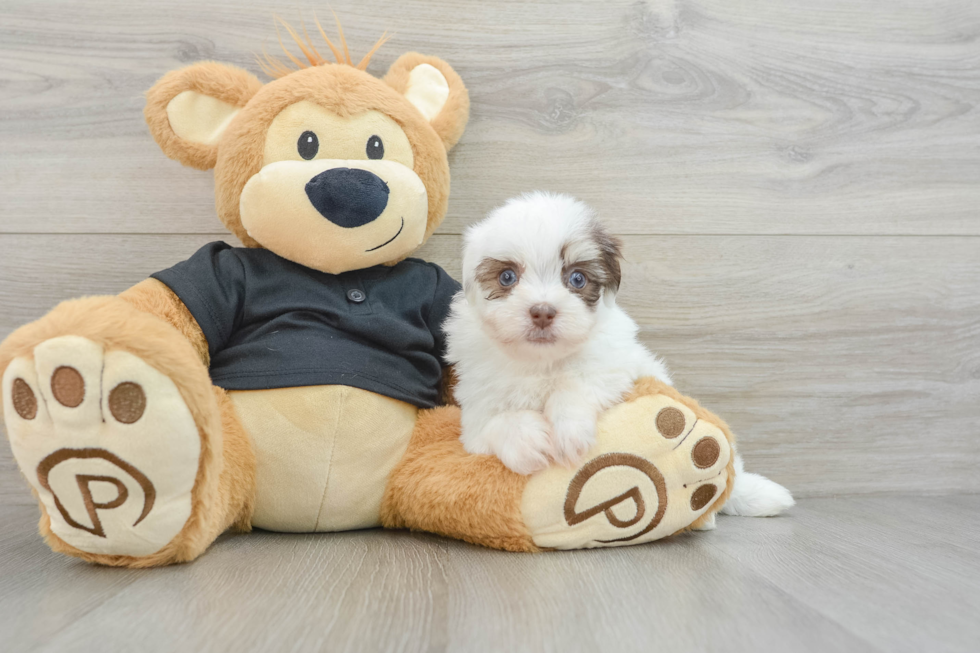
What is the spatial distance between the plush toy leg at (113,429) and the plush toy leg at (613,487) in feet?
1.32

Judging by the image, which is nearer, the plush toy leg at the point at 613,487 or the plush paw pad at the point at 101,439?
the plush paw pad at the point at 101,439

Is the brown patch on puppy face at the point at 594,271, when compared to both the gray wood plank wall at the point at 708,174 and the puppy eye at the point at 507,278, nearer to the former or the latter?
the puppy eye at the point at 507,278

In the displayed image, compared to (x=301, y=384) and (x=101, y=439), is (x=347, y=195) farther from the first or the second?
(x=101, y=439)

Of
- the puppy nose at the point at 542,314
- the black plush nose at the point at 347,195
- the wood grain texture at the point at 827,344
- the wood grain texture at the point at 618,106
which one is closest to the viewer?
the puppy nose at the point at 542,314

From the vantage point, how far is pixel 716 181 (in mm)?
1639

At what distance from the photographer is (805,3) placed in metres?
1.65

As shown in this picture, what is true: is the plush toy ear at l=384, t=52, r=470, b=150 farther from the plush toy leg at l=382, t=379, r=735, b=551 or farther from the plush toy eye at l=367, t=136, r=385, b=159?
the plush toy leg at l=382, t=379, r=735, b=551

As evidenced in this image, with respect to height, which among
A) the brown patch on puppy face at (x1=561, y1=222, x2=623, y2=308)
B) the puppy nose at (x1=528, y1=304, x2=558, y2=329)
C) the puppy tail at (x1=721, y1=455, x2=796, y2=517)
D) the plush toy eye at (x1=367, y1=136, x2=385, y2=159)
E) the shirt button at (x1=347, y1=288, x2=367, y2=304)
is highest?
the plush toy eye at (x1=367, y1=136, x2=385, y2=159)

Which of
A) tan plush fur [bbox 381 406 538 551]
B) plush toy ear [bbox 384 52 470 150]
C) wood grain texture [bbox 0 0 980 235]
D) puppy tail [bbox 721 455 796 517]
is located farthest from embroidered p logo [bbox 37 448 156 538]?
puppy tail [bbox 721 455 796 517]

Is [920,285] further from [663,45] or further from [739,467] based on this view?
[663,45]

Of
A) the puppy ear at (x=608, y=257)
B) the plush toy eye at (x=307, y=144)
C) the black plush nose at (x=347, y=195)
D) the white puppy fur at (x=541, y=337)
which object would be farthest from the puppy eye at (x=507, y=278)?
the plush toy eye at (x=307, y=144)

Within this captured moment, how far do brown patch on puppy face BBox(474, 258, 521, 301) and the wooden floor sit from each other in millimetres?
427

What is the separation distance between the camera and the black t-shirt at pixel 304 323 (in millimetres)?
1208

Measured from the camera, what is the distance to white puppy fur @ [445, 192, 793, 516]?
1.10 m
